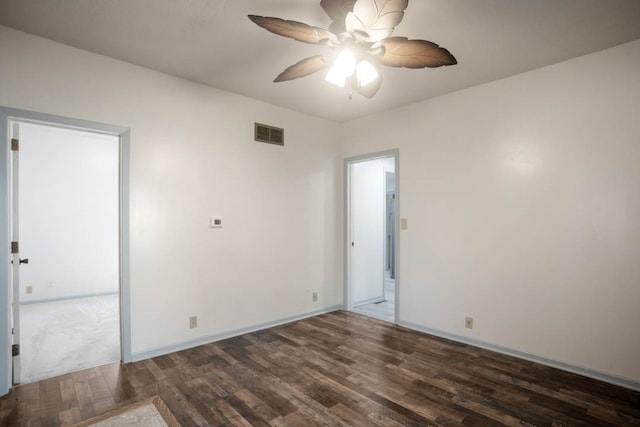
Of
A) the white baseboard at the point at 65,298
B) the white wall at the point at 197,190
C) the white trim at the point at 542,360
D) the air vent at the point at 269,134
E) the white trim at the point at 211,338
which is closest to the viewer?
the white trim at the point at 542,360

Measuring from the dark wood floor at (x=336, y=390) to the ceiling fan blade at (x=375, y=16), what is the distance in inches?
97.6

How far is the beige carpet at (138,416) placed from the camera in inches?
69.9

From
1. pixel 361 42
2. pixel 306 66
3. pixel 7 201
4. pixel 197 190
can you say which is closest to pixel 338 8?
pixel 361 42

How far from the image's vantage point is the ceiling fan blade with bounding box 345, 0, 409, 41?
1641 millimetres

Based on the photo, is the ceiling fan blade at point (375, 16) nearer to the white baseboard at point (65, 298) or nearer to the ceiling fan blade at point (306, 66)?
the ceiling fan blade at point (306, 66)

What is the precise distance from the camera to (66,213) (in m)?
5.59

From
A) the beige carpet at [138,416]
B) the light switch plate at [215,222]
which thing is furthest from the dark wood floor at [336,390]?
the light switch plate at [215,222]

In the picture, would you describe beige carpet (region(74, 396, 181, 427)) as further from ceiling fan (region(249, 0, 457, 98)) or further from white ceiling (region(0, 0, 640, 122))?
white ceiling (region(0, 0, 640, 122))

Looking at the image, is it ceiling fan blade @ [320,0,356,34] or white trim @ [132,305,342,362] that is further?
white trim @ [132,305,342,362]

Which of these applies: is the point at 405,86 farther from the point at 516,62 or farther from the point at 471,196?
the point at 471,196

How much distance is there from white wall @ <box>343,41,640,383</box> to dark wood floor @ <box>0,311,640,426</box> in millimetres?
403

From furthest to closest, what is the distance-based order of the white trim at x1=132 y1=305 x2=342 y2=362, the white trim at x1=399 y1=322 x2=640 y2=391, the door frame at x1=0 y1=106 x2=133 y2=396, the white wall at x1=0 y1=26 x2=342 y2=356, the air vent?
the air vent, the white trim at x1=132 y1=305 x2=342 y2=362, the white wall at x1=0 y1=26 x2=342 y2=356, the white trim at x1=399 y1=322 x2=640 y2=391, the door frame at x1=0 y1=106 x2=133 y2=396

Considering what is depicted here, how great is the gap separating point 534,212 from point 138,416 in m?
3.56

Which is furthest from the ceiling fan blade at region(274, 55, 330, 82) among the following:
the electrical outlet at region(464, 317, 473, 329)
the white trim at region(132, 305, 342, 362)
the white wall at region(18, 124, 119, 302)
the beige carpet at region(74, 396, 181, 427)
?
the white wall at region(18, 124, 119, 302)
